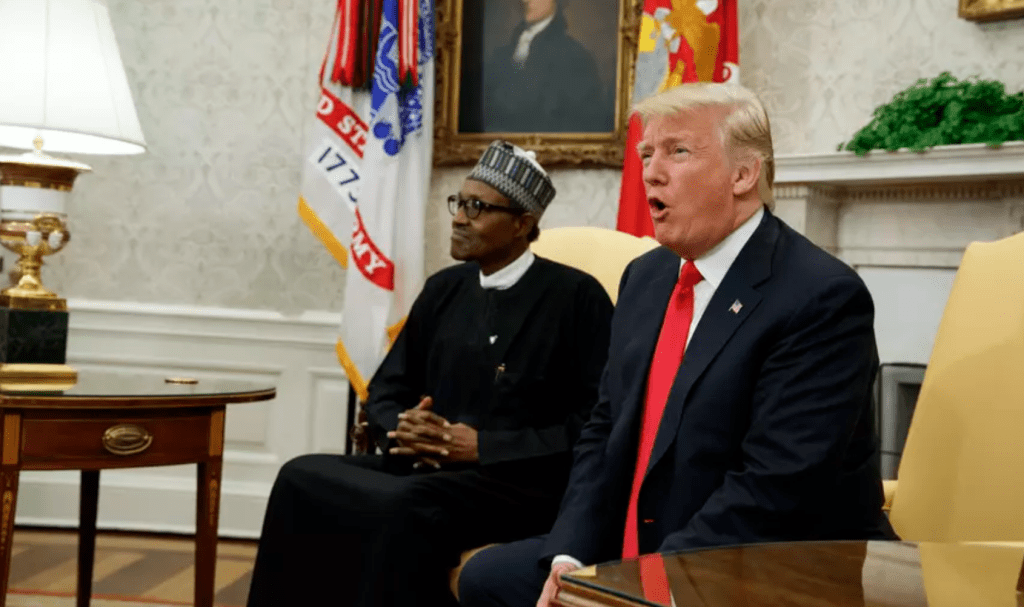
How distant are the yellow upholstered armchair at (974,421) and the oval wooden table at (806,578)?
0.71m

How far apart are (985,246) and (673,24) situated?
6.87ft

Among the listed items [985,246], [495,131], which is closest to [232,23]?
[495,131]

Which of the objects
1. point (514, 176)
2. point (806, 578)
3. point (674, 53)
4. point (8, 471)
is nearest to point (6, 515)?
point (8, 471)

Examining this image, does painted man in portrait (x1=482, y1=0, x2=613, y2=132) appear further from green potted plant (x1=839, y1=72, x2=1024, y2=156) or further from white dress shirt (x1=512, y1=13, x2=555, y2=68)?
green potted plant (x1=839, y1=72, x2=1024, y2=156)

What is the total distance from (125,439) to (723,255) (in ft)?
5.28

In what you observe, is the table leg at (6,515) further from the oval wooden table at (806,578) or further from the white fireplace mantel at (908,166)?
the white fireplace mantel at (908,166)

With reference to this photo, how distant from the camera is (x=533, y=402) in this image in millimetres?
2789

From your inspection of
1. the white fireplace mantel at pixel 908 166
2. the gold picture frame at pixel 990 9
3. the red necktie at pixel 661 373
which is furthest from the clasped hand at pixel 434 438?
the gold picture frame at pixel 990 9

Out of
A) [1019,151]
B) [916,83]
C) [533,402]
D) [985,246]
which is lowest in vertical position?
[533,402]

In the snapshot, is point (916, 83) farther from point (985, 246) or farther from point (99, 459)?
point (99, 459)

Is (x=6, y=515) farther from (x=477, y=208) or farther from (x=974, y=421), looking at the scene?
(x=974, y=421)

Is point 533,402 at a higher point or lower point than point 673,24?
lower

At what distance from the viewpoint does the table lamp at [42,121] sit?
281 centimetres

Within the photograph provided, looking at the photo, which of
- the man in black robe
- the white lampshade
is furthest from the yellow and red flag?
the white lampshade
